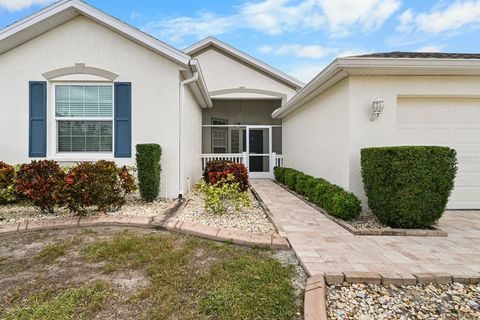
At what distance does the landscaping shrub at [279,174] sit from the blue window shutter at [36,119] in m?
8.17

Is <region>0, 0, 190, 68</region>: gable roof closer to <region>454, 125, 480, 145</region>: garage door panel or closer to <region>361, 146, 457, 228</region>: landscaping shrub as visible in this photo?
<region>361, 146, 457, 228</region>: landscaping shrub

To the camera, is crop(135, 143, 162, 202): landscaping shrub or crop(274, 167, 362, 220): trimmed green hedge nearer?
crop(274, 167, 362, 220): trimmed green hedge

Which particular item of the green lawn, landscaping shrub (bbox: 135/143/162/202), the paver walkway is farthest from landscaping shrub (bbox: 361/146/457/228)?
landscaping shrub (bbox: 135/143/162/202)

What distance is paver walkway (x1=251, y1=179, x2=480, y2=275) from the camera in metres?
3.38

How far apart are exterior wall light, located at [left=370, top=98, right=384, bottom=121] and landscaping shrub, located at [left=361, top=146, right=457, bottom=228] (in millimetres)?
1200

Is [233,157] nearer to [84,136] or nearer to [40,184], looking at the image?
[84,136]

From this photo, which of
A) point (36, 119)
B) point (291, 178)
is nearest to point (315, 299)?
point (291, 178)

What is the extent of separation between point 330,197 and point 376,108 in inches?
83.5

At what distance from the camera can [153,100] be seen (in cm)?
721

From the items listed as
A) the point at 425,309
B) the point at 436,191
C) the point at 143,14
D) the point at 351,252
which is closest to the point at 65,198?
the point at 351,252

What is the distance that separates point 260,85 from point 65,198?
11203 millimetres

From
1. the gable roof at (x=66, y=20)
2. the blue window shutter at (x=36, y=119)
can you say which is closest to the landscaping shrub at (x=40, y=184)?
the blue window shutter at (x=36, y=119)

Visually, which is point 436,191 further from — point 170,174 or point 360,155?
point 170,174

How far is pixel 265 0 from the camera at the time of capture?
11.8m
